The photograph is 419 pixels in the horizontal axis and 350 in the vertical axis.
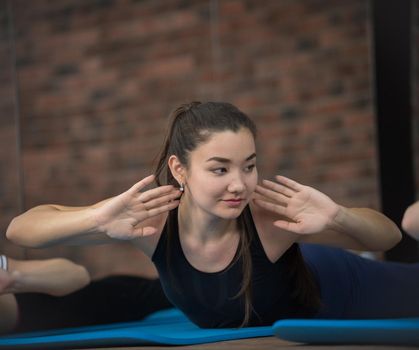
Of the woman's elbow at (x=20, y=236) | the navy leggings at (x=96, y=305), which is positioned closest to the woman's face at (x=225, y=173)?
the woman's elbow at (x=20, y=236)

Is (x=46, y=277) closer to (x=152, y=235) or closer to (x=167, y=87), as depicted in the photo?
(x=152, y=235)

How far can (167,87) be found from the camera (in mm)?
5352

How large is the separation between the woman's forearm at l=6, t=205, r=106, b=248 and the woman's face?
1.11 ft

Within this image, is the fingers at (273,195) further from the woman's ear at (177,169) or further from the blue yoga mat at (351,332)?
the blue yoga mat at (351,332)

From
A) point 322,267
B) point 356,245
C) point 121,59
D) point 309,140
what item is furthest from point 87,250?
point 356,245

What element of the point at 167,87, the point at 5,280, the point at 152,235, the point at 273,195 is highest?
the point at 167,87

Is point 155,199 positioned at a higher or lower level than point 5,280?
higher

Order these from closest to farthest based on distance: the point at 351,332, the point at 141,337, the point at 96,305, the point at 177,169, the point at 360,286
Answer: the point at 351,332 < the point at 141,337 < the point at 177,169 < the point at 360,286 < the point at 96,305

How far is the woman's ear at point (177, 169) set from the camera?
7.88ft

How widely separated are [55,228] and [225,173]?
55 centimetres

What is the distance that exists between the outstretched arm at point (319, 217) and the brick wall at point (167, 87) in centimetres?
252

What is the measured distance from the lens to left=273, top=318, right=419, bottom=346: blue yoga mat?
1.87 m

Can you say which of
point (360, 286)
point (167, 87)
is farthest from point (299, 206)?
point (167, 87)

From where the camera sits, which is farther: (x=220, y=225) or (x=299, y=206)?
(x=220, y=225)
